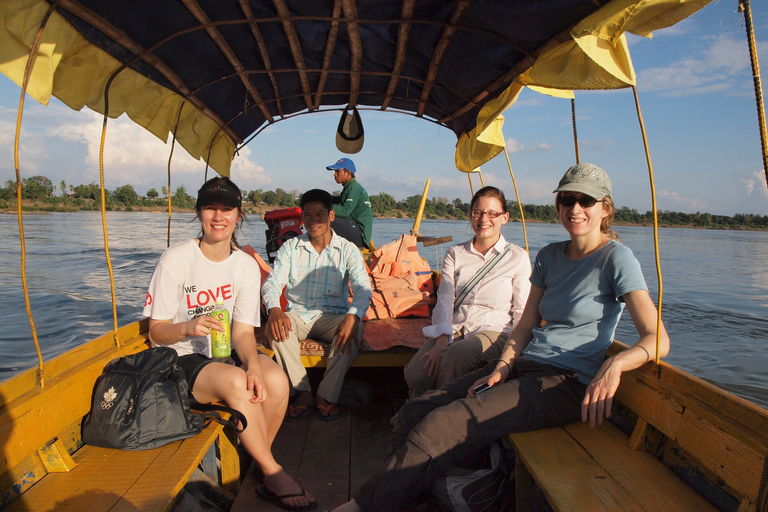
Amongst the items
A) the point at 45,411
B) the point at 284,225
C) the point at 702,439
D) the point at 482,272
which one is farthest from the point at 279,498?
the point at 284,225

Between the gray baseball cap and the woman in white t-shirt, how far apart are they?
5.36 ft

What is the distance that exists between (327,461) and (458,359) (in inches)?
37.8

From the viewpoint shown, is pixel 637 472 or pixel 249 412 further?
pixel 249 412

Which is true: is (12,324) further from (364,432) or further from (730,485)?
(730,485)

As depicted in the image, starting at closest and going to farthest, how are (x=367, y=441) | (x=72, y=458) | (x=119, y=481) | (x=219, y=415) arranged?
(x=119, y=481), (x=72, y=458), (x=219, y=415), (x=367, y=441)

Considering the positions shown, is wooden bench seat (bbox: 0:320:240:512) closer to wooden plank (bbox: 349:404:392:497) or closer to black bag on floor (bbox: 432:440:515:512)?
wooden plank (bbox: 349:404:392:497)

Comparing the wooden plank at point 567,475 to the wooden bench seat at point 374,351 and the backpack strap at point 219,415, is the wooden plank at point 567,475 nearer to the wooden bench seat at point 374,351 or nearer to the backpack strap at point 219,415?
the backpack strap at point 219,415

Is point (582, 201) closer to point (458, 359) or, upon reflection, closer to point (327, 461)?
point (458, 359)

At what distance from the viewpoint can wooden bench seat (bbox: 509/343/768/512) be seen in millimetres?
1362

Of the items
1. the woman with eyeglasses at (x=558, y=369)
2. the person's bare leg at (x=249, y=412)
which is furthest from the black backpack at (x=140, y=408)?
the woman with eyeglasses at (x=558, y=369)

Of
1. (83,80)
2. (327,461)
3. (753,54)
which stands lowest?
(327,461)

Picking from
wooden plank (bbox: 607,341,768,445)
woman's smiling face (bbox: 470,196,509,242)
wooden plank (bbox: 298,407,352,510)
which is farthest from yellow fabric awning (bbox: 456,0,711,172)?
wooden plank (bbox: 298,407,352,510)

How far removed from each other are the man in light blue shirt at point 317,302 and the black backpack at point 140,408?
0.96 meters

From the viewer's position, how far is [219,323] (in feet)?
7.13
